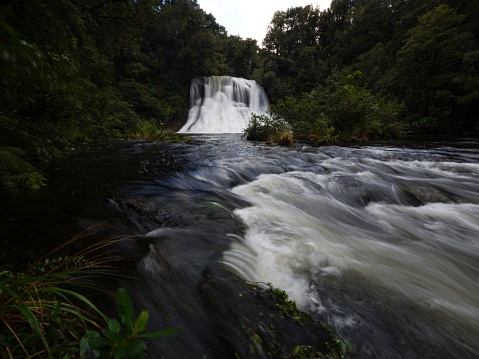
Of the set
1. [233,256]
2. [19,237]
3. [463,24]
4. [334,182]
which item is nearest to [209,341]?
[233,256]

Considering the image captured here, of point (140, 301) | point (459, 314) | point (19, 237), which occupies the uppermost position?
point (19, 237)

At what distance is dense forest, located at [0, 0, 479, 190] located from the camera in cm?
288

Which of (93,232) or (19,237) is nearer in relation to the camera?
(19,237)

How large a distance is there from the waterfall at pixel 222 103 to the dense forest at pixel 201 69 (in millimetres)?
1293

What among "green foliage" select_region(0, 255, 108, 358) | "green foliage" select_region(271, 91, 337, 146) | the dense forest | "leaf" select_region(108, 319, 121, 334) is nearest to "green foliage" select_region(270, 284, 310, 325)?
"green foliage" select_region(0, 255, 108, 358)

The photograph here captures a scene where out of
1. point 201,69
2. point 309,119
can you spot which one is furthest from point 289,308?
point 201,69

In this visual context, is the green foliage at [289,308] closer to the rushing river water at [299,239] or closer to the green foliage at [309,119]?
the rushing river water at [299,239]

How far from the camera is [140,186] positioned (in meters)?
3.62

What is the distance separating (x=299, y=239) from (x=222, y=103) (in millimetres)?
26124

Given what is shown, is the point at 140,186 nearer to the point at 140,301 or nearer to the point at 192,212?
the point at 192,212

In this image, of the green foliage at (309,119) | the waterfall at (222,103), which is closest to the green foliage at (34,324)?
the green foliage at (309,119)

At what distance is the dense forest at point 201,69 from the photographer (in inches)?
113

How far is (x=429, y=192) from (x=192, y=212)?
14.3 feet

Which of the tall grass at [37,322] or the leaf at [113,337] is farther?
the tall grass at [37,322]
